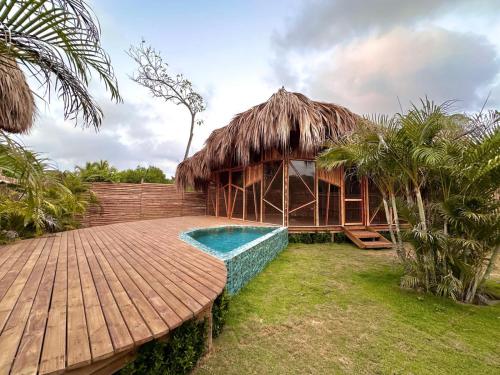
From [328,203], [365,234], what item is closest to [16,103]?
[328,203]

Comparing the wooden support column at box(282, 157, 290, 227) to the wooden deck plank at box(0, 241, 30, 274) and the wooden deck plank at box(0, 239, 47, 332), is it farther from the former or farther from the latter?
the wooden deck plank at box(0, 241, 30, 274)

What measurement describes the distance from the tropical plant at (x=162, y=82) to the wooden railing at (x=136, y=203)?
→ 5.81 m

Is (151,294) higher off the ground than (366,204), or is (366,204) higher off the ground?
(366,204)

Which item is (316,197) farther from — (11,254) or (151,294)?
(11,254)

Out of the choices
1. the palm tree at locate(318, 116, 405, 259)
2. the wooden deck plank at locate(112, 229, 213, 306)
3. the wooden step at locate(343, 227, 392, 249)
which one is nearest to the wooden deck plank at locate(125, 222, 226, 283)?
the wooden deck plank at locate(112, 229, 213, 306)

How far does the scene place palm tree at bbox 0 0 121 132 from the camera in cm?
158

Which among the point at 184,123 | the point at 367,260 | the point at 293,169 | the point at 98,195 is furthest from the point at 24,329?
the point at 184,123

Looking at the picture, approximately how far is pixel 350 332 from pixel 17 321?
274cm

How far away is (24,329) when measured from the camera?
147cm

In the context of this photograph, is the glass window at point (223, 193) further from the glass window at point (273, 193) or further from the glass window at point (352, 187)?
the glass window at point (352, 187)

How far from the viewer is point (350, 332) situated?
253 centimetres

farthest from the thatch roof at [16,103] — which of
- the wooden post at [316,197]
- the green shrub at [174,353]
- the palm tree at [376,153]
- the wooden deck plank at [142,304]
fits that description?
the wooden post at [316,197]

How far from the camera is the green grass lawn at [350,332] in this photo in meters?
2.04

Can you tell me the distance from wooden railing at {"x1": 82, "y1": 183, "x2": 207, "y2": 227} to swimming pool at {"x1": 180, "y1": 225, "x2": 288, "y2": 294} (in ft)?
16.1
